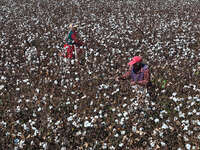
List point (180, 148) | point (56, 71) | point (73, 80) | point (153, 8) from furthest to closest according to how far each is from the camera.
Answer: point (153, 8)
point (56, 71)
point (73, 80)
point (180, 148)

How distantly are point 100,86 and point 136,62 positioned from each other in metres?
1.80

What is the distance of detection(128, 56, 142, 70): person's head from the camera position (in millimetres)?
6800

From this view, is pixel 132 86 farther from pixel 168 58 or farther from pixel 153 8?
pixel 153 8

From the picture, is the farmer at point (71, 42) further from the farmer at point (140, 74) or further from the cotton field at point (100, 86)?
the farmer at point (140, 74)

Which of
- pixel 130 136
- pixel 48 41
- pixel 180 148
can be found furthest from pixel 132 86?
pixel 48 41

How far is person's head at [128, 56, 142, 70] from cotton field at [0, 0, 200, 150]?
795 millimetres

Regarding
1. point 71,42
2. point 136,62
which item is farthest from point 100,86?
point 71,42

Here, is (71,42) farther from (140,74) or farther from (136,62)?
(136,62)

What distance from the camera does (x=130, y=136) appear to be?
607 centimetres

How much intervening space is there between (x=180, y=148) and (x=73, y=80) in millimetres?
4415

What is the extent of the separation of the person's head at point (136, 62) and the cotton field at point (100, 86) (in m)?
0.80

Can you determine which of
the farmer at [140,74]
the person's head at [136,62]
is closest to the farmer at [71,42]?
the farmer at [140,74]

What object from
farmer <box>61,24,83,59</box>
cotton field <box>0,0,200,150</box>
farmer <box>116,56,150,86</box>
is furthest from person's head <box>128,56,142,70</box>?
farmer <box>61,24,83,59</box>

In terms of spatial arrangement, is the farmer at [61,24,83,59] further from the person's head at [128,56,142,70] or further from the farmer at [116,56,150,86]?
the person's head at [128,56,142,70]
